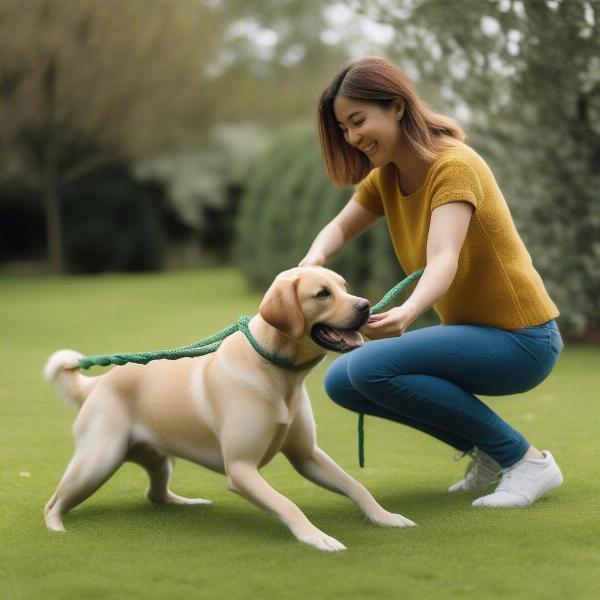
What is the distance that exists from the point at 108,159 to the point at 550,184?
18103 mm

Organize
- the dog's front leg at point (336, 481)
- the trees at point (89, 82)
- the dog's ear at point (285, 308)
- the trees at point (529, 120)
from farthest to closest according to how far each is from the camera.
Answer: the trees at point (89, 82) < the trees at point (529, 120) < the dog's front leg at point (336, 481) < the dog's ear at point (285, 308)

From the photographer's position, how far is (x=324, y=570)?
117 inches

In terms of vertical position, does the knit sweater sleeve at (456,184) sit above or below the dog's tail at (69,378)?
above

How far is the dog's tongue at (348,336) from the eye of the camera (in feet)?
10.6

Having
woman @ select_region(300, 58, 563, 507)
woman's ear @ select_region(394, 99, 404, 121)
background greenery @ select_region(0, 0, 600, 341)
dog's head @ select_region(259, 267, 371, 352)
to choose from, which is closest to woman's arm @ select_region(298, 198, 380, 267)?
woman @ select_region(300, 58, 563, 507)

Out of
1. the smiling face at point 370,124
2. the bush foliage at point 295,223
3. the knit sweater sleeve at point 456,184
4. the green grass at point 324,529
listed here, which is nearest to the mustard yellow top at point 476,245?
the knit sweater sleeve at point 456,184

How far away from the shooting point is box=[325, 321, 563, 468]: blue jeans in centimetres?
376

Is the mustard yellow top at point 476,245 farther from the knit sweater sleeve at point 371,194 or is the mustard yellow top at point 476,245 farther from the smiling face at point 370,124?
the smiling face at point 370,124

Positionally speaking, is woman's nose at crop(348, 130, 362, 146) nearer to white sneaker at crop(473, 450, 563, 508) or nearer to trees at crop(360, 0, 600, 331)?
white sneaker at crop(473, 450, 563, 508)

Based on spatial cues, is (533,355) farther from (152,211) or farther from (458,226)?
(152,211)

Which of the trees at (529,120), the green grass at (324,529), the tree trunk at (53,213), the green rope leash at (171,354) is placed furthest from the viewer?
the tree trunk at (53,213)

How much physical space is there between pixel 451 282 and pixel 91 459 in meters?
1.39

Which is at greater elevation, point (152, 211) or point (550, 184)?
point (550, 184)

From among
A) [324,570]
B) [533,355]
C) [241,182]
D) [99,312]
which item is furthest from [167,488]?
[241,182]
